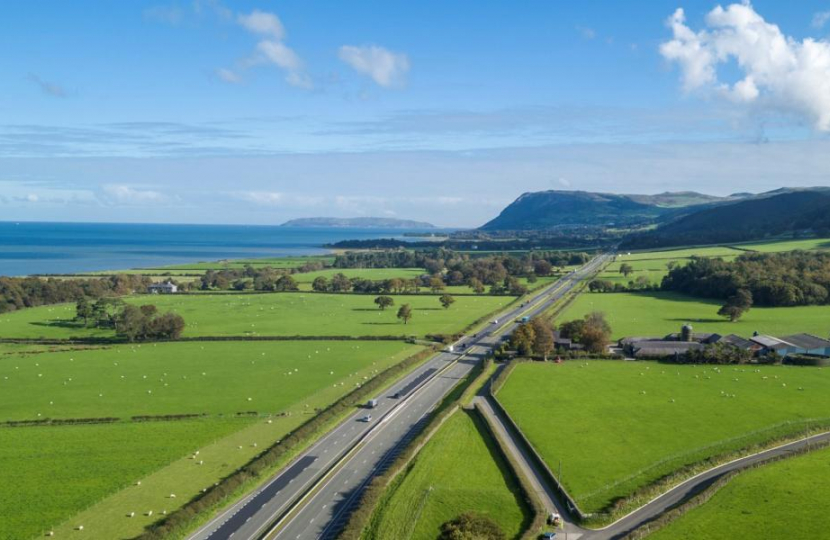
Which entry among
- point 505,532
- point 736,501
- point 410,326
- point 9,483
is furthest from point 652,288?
point 9,483

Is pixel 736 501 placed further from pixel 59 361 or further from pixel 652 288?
pixel 652 288

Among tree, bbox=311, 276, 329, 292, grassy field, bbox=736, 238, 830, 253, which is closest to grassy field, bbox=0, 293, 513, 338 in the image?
tree, bbox=311, 276, 329, 292

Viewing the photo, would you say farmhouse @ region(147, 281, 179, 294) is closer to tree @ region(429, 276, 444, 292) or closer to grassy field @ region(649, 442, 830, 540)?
tree @ region(429, 276, 444, 292)

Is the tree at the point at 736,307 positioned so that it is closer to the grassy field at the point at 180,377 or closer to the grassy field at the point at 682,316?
the grassy field at the point at 682,316

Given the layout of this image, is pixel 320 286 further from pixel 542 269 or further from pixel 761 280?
pixel 761 280

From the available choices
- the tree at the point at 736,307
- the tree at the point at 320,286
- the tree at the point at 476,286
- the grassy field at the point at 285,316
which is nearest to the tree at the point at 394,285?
the grassy field at the point at 285,316

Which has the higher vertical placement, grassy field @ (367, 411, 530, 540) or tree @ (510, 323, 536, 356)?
tree @ (510, 323, 536, 356)
